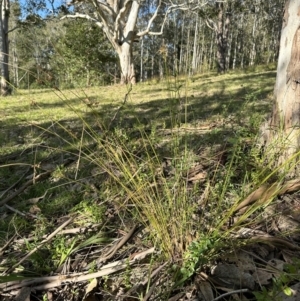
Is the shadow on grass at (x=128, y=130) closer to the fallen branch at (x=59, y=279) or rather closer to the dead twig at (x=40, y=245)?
the dead twig at (x=40, y=245)

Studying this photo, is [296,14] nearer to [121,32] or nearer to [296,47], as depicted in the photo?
[296,47]

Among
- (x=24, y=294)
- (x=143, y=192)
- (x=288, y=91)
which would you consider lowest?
(x=24, y=294)

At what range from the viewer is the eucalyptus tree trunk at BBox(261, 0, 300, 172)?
5.85 feet

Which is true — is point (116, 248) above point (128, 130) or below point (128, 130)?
below

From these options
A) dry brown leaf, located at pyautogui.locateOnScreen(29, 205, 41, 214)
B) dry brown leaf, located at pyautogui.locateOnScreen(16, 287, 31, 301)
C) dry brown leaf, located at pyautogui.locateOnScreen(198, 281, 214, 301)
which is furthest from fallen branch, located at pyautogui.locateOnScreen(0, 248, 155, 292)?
dry brown leaf, located at pyautogui.locateOnScreen(29, 205, 41, 214)

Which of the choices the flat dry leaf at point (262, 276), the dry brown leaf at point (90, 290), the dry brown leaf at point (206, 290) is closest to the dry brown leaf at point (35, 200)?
the dry brown leaf at point (90, 290)

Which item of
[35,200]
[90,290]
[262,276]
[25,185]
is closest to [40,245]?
[90,290]

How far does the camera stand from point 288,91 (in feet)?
6.15

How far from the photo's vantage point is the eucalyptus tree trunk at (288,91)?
5.85ft

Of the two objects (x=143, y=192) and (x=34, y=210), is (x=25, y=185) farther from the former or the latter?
(x=143, y=192)

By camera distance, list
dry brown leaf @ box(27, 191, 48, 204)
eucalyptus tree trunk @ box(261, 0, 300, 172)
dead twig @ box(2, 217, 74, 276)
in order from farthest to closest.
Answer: dry brown leaf @ box(27, 191, 48, 204) → eucalyptus tree trunk @ box(261, 0, 300, 172) → dead twig @ box(2, 217, 74, 276)

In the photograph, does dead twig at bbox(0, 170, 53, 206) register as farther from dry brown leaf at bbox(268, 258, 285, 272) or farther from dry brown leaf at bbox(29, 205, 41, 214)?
dry brown leaf at bbox(268, 258, 285, 272)

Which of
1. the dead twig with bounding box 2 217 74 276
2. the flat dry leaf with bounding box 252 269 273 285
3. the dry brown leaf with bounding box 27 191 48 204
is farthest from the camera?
the dry brown leaf with bounding box 27 191 48 204

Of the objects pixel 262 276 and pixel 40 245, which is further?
pixel 40 245
